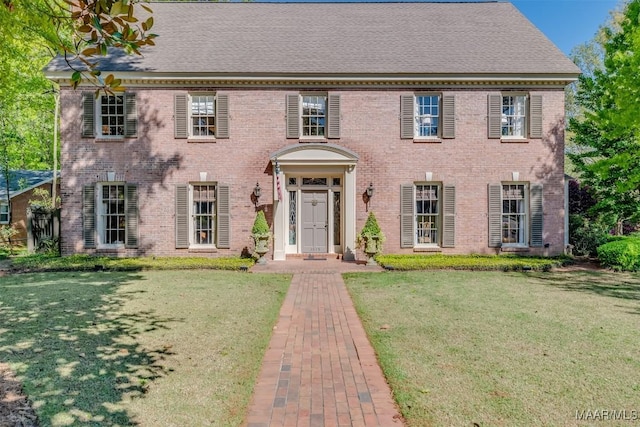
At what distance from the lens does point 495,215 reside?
13.2m

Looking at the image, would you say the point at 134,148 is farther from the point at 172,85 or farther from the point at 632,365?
the point at 632,365

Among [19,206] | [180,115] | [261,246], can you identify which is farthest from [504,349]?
[19,206]

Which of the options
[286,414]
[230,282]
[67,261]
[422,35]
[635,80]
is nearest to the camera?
[286,414]

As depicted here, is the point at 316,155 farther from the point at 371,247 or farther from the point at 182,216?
the point at 182,216

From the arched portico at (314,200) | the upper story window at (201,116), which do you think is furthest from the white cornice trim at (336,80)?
the arched portico at (314,200)

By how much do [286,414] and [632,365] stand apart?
12.8ft

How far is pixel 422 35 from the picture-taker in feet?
49.3

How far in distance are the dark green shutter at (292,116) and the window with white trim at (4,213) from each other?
16.0 m

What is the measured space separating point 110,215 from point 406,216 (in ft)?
32.6

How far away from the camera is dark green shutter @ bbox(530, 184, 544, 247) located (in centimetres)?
1316

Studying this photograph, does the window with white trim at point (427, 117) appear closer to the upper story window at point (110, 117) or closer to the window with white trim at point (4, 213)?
the upper story window at point (110, 117)

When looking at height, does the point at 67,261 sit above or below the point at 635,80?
below

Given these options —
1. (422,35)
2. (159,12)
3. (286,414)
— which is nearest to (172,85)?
(159,12)

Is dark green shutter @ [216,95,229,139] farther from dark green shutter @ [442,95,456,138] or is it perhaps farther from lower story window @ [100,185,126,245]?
dark green shutter @ [442,95,456,138]
